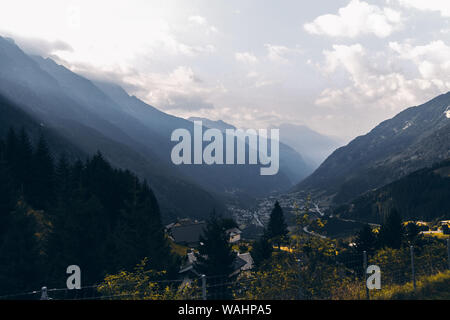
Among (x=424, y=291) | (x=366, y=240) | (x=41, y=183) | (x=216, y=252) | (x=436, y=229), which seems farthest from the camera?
(x=436, y=229)

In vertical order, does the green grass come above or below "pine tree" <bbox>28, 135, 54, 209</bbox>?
below

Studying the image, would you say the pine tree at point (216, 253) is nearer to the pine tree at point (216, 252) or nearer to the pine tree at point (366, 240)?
the pine tree at point (216, 252)

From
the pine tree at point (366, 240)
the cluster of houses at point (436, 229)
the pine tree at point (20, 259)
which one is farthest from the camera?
the cluster of houses at point (436, 229)

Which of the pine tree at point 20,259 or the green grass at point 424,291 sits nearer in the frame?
the green grass at point 424,291

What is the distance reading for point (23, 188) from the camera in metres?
50.2

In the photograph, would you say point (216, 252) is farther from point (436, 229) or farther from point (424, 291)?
point (436, 229)

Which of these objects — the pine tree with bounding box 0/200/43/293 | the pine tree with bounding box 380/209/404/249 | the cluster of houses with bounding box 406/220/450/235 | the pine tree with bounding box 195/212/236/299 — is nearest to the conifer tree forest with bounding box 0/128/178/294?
the pine tree with bounding box 0/200/43/293

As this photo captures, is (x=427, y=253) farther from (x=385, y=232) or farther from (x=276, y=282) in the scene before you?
(x=385, y=232)

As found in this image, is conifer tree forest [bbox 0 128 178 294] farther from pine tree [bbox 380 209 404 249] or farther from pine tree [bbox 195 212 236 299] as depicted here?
pine tree [bbox 380 209 404 249]

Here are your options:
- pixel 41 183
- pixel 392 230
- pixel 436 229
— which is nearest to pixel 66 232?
pixel 41 183

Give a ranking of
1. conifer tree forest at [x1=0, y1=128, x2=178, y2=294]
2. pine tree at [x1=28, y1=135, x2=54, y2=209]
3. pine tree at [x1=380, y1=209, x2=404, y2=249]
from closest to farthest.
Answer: conifer tree forest at [x1=0, y1=128, x2=178, y2=294]
pine tree at [x1=28, y1=135, x2=54, y2=209]
pine tree at [x1=380, y1=209, x2=404, y2=249]

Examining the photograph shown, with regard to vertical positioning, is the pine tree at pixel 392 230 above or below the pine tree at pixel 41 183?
below

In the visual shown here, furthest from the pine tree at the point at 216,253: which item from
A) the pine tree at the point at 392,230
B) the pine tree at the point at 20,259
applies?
the pine tree at the point at 392,230
